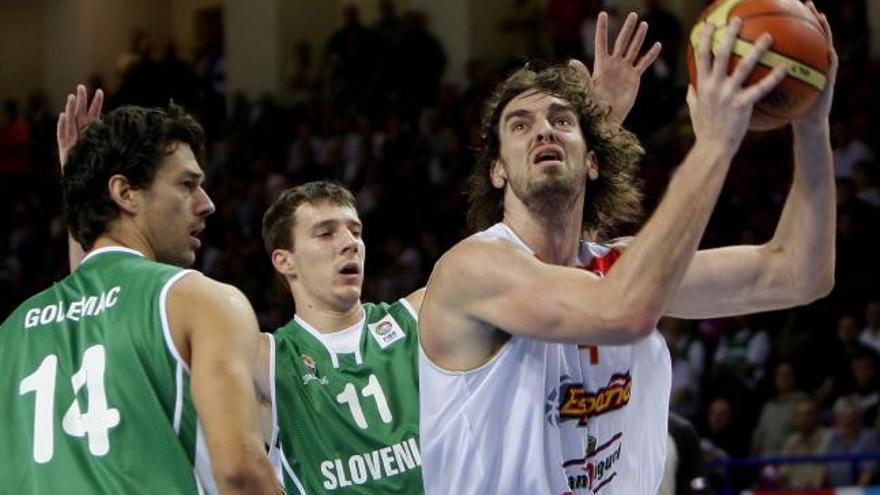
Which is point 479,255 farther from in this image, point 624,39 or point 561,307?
point 624,39

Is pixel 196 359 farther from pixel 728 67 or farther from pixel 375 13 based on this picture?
pixel 375 13

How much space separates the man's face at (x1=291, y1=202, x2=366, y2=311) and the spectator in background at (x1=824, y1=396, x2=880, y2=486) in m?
4.49

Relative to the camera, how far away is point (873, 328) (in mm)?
10336

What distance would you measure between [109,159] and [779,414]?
7.15 metres

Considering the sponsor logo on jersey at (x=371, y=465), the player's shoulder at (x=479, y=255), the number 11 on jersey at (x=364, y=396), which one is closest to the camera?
the player's shoulder at (x=479, y=255)

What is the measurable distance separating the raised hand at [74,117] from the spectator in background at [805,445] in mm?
6017

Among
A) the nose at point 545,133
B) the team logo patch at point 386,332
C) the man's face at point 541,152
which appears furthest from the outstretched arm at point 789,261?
the team logo patch at point 386,332

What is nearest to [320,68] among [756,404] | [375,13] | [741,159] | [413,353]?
[375,13]

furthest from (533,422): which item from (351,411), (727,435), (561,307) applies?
(727,435)

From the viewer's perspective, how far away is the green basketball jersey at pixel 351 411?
5.79m

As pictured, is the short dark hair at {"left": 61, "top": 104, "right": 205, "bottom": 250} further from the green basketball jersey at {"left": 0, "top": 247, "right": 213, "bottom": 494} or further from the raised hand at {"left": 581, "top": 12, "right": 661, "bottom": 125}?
the raised hand at {"left": 581, "top": 12, "right": 661, "bottom": 125}

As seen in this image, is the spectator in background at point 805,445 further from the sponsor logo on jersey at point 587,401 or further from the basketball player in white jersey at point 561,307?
the sponsor logo on jersey at point 587,401

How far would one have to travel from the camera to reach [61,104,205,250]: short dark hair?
13.8ft

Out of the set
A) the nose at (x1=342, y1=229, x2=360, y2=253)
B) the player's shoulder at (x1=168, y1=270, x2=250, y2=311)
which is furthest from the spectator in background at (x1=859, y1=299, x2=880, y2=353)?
the player's shoulder at (x1=168, y1=270, x2=250, y2=311)
